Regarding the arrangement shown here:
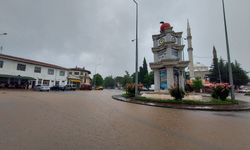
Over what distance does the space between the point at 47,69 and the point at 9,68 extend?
31.4 feet

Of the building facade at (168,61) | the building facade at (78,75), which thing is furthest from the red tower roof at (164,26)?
the building facade at (78,75)

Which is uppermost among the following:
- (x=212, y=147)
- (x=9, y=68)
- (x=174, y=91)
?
(x=9, y=68)

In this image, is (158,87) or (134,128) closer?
(134,128)

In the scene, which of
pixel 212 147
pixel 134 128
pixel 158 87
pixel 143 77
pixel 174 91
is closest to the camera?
pixel 212 147

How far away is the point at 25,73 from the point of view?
38844 millimetres

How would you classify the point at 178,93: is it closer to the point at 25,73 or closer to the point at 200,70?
the point at 25,73

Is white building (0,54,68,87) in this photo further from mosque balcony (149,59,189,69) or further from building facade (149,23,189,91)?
mosque balcony (149,59,189,69)

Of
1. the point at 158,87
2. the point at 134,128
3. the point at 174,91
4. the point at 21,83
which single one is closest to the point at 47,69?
the point at 21,83

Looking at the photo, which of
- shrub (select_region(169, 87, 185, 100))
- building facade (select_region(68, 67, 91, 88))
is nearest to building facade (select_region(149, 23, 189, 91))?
shrub (select_region(169, 87, 185, 100))

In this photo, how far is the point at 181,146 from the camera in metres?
3.95

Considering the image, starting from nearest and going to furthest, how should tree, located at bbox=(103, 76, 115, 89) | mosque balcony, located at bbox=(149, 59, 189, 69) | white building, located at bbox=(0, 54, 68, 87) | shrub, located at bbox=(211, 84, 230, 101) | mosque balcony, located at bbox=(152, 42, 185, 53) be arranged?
shrub, located at bbox=(211, 84, 230, 101), mosque balcony, located at bbox=(149, 59, 189, 69), mosque balcony, located at bbox=(152, 42, 185, 53), white building, located at bbox=(0, 54, 68, 87), tree, located at bbox=(103, 76, 115, 89)

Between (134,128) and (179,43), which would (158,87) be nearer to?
(179,43)

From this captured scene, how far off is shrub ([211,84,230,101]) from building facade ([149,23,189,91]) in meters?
5.79

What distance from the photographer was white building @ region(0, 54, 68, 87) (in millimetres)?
35156
